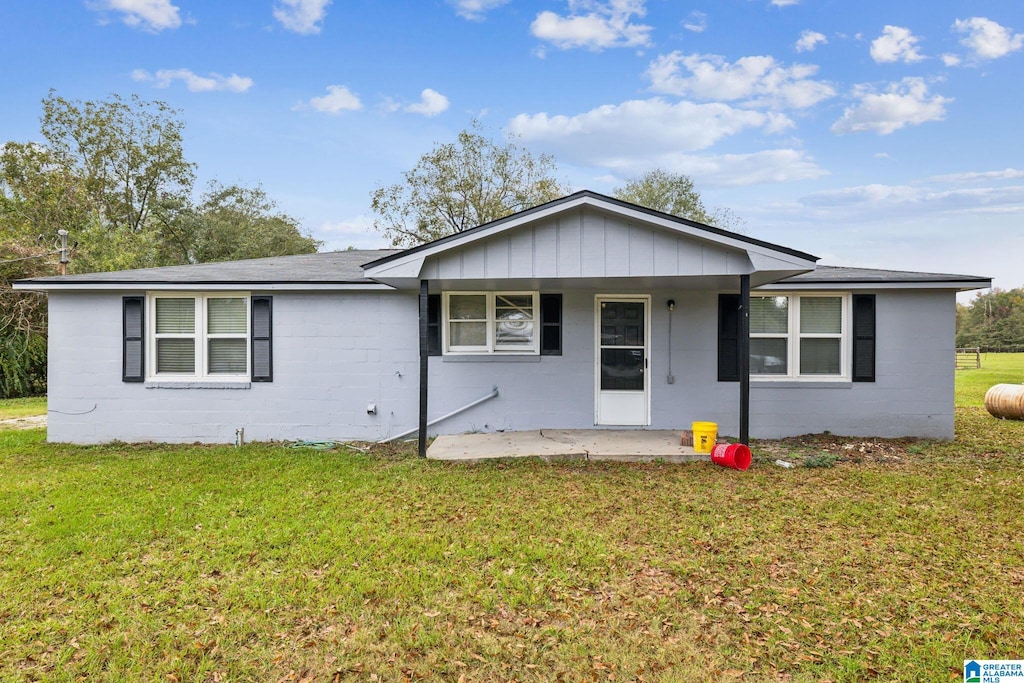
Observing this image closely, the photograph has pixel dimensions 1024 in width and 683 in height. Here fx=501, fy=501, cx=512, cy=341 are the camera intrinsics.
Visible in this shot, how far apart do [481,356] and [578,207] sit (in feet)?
8.87

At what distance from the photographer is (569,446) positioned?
21.7 ft

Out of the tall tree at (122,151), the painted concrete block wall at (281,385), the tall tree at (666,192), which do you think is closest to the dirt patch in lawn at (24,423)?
the painted concrete block wall at (281,385)

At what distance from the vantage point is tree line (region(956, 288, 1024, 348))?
38.7 meters

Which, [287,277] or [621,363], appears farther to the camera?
[621,363]

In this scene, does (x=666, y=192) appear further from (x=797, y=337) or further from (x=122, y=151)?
(x=122, y=151)

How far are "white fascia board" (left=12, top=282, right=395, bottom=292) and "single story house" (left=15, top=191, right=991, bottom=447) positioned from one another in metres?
0.03

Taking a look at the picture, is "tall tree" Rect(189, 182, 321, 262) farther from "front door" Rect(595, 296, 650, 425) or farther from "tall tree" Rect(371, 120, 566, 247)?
"front door" Rect(595, 296, 650, 425)

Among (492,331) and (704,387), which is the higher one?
(492,331)

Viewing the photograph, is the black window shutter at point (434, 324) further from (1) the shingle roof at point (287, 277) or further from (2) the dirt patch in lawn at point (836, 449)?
(2) the dirt patch in lawn at point (836, 449)

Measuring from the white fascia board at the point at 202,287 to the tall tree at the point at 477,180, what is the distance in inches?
623

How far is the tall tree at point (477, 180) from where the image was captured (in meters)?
22.6

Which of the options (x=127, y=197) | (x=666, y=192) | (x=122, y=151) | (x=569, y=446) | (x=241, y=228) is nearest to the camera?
(x=569, y=446)

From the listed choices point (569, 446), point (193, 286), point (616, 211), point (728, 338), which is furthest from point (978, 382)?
point (193, 286)

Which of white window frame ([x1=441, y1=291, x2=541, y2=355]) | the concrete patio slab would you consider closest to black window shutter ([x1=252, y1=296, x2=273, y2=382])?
white window frame ([x1=441, y1=291, x2=541, y2=355])
